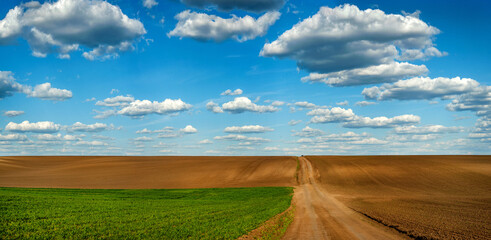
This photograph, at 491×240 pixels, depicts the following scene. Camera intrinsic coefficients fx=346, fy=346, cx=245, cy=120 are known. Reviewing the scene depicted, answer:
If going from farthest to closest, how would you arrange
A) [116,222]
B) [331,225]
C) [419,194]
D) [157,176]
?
1. [157,176]
2. [419,194]
3. [331,225]
4. [116,222]

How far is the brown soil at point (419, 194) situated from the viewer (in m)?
23.9

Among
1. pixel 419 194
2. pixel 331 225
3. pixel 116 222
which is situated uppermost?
pixel 116 222

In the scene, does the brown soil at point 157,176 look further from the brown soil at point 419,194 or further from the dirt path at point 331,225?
the dirt path at point 331,225

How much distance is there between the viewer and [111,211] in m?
29.5

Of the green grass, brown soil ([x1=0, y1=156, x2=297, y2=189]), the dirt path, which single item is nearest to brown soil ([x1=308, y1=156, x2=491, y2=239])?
the dirt path

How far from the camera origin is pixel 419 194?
49469 mm

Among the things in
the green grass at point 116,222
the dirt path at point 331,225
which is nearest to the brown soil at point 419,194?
the dirt path at point 331,225

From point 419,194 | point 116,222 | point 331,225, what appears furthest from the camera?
point 419,194

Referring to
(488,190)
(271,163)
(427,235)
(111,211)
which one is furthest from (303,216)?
(271,163)

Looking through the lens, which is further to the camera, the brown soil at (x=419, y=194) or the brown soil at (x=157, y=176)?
the brown soil at (x=157, y=176)

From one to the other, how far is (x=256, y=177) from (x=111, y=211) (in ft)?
152

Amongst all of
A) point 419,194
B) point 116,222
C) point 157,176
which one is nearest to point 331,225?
point 116,222

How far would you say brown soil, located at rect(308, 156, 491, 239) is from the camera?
23911mm

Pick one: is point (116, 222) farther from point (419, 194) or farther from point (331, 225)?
point (419, 194)
